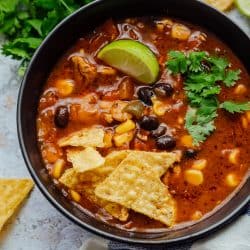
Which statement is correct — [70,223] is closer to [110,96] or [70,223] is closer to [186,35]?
[110,96]

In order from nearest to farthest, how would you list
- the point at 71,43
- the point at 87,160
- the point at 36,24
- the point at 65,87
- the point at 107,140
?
the point at 87,160 < the point at 107,140 < the point at 65,87 < the point at 71,43 < the point at 36,24

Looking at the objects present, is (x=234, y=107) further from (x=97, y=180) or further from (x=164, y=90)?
(x=97, y=180)

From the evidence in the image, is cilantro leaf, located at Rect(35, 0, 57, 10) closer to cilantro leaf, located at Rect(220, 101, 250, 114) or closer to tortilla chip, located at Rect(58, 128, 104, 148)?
tortilla chip, located at Rect(58, 128, 104, 148)

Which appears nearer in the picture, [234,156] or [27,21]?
[234,156]

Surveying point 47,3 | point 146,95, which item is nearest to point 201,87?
point 146,95

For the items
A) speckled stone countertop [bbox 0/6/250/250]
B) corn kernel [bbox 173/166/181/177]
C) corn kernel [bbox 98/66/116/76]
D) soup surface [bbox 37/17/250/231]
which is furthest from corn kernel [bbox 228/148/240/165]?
speckled stone countertop [bbox 0/6/250/250]
